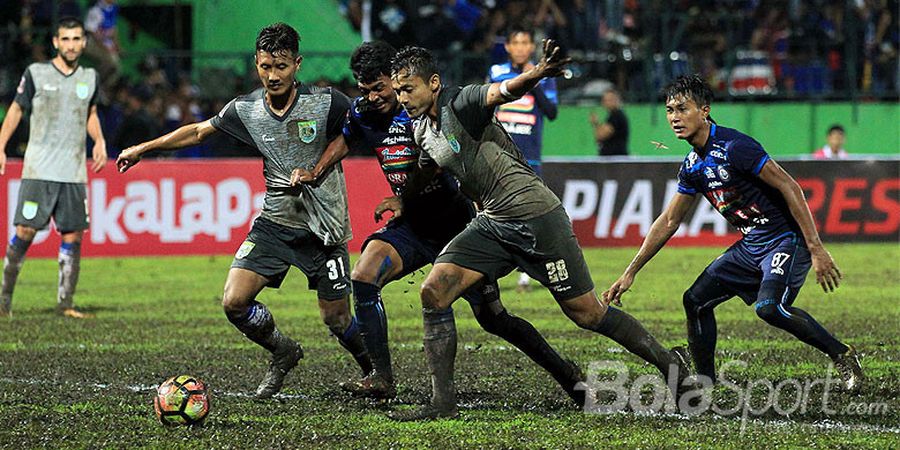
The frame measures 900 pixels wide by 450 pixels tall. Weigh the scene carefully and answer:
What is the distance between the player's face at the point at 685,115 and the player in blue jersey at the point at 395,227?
4.48 feet

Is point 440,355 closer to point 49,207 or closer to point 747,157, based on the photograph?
point 747,157

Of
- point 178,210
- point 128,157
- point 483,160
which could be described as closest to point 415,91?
point 483,160

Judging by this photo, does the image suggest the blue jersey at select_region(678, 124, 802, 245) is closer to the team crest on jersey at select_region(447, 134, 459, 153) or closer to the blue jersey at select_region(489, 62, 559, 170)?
the team crest on jersey at select_region(447, 134, 459, 153)

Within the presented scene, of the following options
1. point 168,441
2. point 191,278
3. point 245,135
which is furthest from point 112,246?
point 168,441

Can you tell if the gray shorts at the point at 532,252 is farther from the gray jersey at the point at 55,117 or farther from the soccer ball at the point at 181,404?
the gray jersey at the point at 55,117

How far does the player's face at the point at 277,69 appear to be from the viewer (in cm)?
822

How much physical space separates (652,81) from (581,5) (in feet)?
5.67

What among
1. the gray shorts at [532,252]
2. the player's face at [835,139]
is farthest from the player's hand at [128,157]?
the player's face at [835,139]

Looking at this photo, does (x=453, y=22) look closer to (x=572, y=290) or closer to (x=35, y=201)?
(x=35, y=201)

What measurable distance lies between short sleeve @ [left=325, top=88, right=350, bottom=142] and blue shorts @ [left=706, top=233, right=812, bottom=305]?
240 centimetres

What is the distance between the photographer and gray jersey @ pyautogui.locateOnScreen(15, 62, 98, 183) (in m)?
13.0

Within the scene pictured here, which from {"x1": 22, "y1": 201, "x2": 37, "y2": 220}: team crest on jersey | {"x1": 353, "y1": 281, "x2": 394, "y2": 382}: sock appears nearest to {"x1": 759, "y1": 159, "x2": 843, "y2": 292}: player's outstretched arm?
{"x1": 353, "y1": 281, "x2": 394, "y2": 382}: sock

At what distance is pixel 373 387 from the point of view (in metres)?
8.35

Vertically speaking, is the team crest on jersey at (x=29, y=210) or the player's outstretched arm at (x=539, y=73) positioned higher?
the player's outstretched arm at (x=539, y=73)
